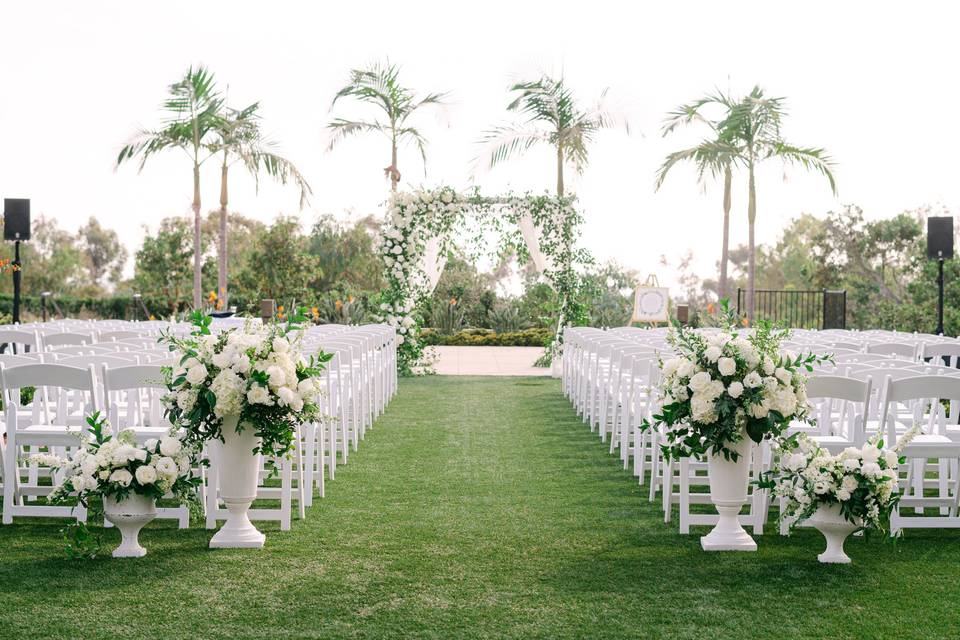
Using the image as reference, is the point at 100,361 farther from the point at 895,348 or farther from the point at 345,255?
the point at 345,255

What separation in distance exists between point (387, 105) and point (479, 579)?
15810 mm

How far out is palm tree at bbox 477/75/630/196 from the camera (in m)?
17.8

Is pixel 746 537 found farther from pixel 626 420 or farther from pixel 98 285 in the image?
pixel 98 285

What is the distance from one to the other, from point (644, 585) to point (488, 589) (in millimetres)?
668

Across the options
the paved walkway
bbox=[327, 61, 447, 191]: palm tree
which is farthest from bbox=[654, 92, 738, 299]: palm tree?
bbox=[327, 61, 447, 191]: palm tree

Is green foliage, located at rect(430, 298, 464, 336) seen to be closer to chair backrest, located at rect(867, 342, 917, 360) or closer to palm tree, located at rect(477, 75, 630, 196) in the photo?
palm tree, located at rect(477, 75, 630, 196)

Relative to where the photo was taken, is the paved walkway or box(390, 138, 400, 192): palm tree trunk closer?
the paved walkway

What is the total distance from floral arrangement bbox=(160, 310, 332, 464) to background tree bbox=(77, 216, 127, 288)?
4082 cm

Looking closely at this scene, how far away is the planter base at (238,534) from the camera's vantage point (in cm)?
492

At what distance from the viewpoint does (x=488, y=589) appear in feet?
13.9

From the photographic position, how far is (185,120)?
2061 cm

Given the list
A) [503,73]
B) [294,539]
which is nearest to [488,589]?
[294,539]

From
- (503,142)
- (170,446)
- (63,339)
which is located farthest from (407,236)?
(170,446)

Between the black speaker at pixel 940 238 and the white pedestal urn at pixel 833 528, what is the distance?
10614 millimetres
